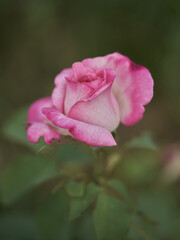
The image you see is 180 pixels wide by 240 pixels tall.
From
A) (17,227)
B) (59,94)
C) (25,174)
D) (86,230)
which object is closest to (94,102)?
(59,94)

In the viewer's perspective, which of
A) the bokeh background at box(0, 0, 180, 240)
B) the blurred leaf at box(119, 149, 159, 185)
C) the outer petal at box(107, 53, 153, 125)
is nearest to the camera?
the outer petal at box(107, 53, 153, 125)

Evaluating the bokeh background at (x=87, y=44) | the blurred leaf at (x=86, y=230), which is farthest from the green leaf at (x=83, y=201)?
the bokeh background at (x=87, y=44)

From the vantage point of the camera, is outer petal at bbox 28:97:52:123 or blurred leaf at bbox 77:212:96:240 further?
blurred leaf at bbox 77:212:96:240

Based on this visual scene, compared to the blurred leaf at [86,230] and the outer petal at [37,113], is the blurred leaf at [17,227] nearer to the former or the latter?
the blurred leaf at [86,230]

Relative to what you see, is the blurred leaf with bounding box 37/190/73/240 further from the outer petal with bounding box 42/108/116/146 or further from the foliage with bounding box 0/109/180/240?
the outer petal with bounding box 42/108/116/146

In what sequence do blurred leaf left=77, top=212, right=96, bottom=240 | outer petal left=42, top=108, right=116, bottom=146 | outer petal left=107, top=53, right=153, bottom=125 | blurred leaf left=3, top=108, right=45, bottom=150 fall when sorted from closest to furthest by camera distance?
outer petal left=42, top=108, right=116, bottom=146 < outer petal left=107, top=53, right=153, bottom=125 < blurred leaf left=3, top=108, right=45, bottom=150 < blurred leaf left=77, top=212, right=96, bottom=240

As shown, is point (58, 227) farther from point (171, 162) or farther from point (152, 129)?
point (152, 129)

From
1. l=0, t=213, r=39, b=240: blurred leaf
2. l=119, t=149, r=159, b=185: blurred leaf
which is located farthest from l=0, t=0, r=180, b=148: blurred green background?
l=0, t=213, r=39, b=240: blurred leaf

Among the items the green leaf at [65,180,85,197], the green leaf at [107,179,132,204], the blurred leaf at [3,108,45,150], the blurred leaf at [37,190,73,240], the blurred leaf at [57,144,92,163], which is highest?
the blurred leaf at [3,108,45,150]
